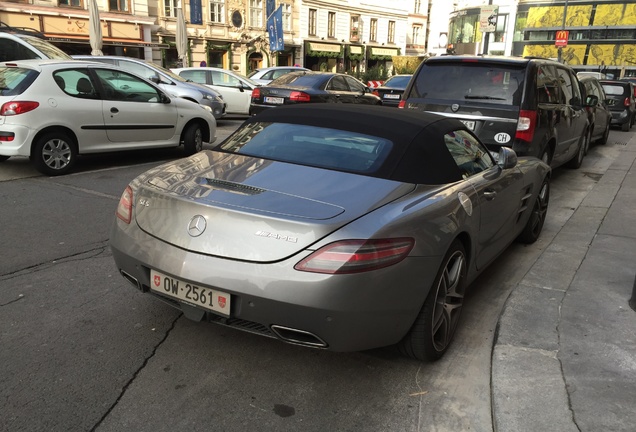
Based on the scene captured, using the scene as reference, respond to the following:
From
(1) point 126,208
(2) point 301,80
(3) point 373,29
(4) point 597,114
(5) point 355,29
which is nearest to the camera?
(1) point 126,208

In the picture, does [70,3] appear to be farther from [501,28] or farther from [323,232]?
[501,28]

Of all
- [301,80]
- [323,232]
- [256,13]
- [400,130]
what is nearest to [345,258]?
[323,232]

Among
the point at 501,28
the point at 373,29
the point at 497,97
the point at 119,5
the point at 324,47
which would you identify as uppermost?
the point at 501,28

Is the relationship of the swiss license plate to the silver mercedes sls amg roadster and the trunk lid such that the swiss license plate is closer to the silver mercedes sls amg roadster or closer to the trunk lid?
the silver mercedes sls amg roadster

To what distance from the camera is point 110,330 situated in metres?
3.39

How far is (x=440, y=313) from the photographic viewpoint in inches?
125

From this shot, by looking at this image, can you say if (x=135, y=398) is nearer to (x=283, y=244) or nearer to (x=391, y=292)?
(x=283, y=244)

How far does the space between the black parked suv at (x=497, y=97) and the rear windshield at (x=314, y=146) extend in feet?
11.4

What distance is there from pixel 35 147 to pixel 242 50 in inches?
1282

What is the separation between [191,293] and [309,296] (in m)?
0.66

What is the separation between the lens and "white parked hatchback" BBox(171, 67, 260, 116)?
51.5ft

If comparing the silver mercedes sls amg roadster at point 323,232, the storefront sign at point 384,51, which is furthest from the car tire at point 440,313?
the storefront sign at point 384,51

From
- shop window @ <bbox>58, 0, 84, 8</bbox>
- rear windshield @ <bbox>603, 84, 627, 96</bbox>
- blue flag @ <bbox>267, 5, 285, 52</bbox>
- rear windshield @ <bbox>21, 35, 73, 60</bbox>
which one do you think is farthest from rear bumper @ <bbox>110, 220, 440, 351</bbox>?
blue flag @ <bbox>267, 5, 285, 52</bbox>

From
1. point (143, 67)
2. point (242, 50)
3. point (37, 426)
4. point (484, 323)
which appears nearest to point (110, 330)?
point (37, 426)
